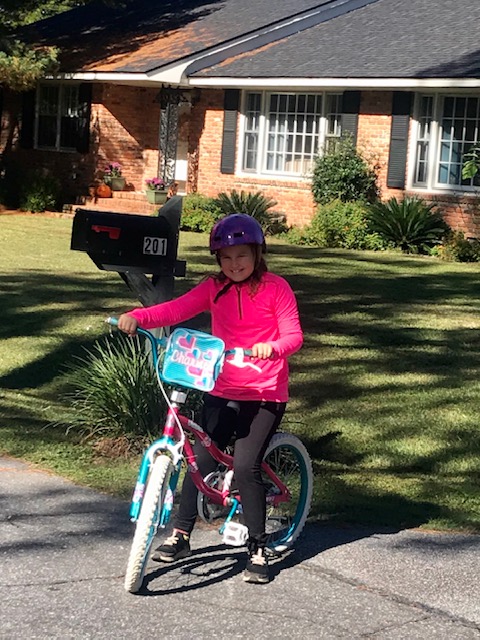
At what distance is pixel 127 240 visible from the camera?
6816mm

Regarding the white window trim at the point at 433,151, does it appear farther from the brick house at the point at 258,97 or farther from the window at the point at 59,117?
the window at the point at 59,117

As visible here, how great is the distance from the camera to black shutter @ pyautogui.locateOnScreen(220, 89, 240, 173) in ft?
78.9

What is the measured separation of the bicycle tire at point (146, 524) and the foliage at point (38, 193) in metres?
21.9

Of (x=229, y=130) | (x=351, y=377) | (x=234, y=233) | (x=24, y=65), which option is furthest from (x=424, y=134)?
(x=234, y=233)

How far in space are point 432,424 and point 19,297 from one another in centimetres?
650

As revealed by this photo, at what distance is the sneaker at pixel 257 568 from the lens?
491cm

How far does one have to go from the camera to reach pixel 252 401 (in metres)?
5.08

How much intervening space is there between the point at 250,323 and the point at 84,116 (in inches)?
907

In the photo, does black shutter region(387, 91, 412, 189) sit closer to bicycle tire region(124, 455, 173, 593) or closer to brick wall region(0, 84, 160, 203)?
brick wall region(0, 84, 160, 203)

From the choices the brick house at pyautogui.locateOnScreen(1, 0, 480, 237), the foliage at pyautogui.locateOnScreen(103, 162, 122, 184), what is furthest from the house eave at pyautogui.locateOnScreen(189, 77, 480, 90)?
the foliage at pyautogui.locateOnScreen(103, 162, 122, 184)

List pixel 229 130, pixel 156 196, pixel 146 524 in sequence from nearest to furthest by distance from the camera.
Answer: pixel 146 524 → pixel 229 130 → pixel 156 196

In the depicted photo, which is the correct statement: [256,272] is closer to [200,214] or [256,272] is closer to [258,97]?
[200,214]

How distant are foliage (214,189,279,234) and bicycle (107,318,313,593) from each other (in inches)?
654

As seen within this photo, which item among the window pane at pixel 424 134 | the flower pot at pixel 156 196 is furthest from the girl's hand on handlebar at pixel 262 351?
the flower pot at pixel 156 196
